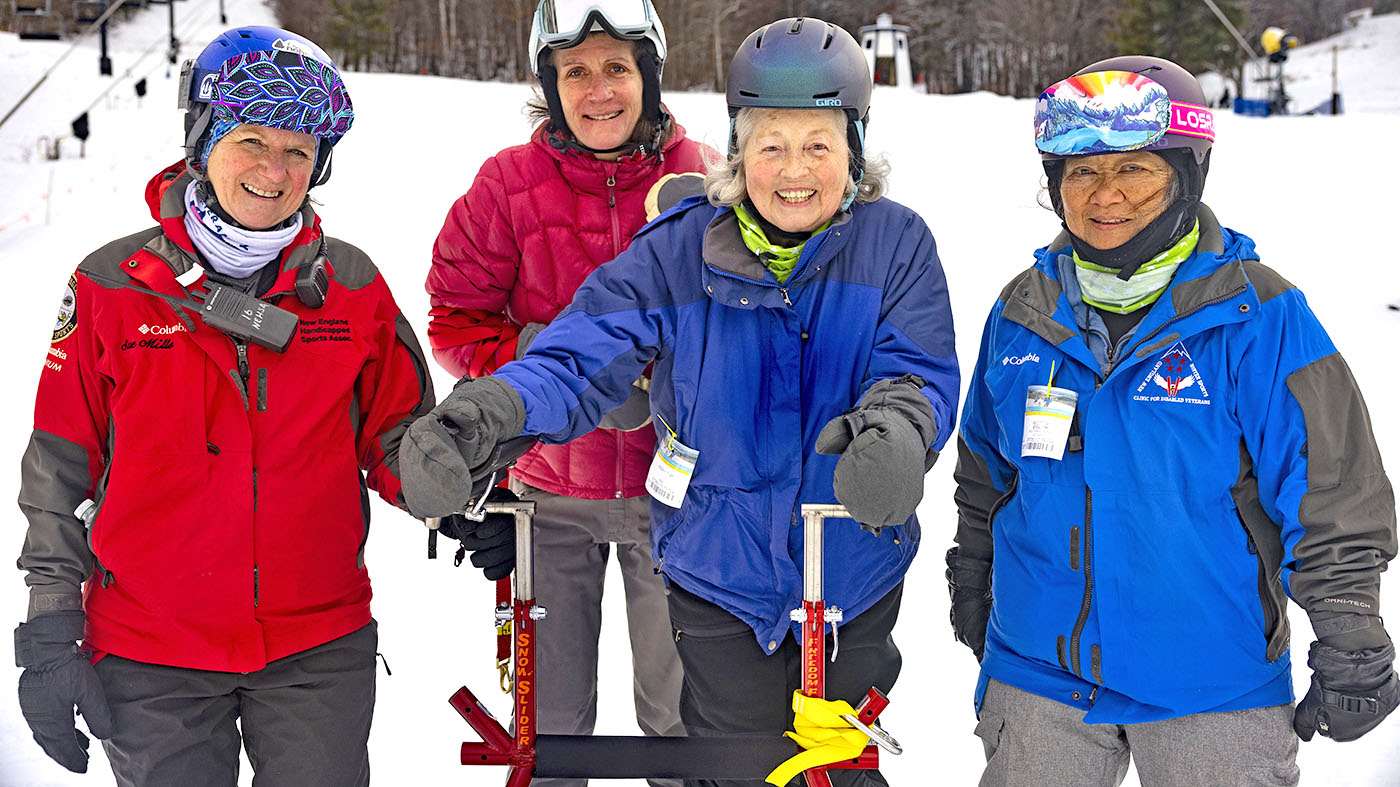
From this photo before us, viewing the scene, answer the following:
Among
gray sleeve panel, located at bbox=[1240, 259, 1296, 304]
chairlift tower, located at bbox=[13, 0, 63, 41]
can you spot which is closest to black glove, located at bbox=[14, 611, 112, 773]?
gray sleeve panel, located at bbox=[1240, 259, 1296, 304]

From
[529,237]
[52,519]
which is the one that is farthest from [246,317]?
[529,237]

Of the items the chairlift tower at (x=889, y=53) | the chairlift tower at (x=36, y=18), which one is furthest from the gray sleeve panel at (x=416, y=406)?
the chairlift tower at (x=36, y=18)

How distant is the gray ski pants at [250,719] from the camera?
2.22 meters

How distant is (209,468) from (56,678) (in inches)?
18.2

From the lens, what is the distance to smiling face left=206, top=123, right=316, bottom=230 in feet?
7.41

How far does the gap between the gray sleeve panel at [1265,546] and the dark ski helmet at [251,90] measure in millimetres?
1794

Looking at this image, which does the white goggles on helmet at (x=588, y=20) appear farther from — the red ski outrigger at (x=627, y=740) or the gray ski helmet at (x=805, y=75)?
the red ski outrigger at (x=627, y=740)

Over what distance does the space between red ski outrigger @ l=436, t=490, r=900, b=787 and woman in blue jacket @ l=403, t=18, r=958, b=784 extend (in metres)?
0.09

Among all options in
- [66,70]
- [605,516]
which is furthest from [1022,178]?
[66,70]

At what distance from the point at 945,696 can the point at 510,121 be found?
441 inches

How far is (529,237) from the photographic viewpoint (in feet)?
8.98

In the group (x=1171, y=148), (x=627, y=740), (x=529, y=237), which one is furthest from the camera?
(x=529, y=237)

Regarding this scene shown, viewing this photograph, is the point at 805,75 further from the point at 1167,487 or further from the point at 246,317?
the point at 246,317

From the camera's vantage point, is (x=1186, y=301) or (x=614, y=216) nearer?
(x=1186, y=301)
